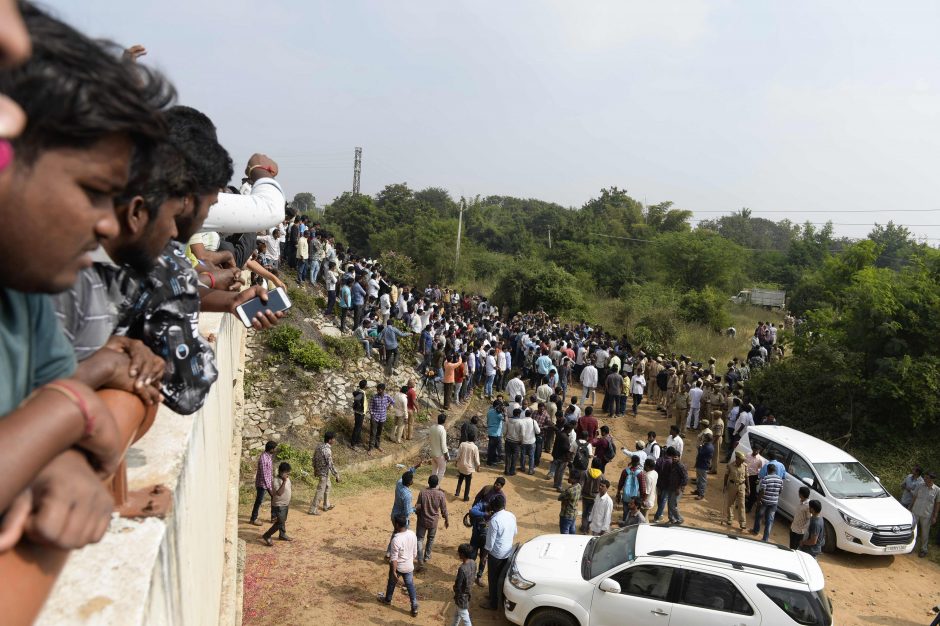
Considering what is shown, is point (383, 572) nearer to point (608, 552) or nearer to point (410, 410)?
point (608, 552)

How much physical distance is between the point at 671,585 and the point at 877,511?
6.01 m

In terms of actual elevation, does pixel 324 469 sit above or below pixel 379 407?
below

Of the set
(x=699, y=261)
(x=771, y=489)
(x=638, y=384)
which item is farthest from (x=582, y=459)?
(x=699, y=261)

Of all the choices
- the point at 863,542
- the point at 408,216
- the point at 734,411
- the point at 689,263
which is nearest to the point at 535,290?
the point at 689,263

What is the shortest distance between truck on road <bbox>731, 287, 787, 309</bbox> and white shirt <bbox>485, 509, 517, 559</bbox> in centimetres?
3154

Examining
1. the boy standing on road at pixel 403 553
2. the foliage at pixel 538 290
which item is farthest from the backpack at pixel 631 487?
the foliage at pixel 538 290

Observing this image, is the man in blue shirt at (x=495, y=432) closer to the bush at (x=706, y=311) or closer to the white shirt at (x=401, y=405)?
the white shirt at (x=401, y=405)

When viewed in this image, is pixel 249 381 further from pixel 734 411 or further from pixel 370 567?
pixel 734 411

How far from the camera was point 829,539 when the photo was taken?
10.9m

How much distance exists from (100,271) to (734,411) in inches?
569

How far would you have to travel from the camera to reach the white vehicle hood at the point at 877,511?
413 inches

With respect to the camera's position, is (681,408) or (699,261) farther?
(699,261)

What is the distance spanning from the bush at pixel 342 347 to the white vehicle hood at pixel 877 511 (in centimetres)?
1070

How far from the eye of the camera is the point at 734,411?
1430 cm
